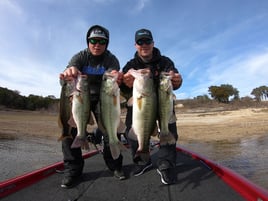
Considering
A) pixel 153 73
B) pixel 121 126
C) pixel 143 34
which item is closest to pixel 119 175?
pixel 121 126

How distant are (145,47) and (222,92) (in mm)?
78492

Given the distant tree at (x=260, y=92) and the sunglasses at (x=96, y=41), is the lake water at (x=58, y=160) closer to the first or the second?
the sunglasses at (x=96, y=41)

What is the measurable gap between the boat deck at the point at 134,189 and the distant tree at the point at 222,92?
77581 mm

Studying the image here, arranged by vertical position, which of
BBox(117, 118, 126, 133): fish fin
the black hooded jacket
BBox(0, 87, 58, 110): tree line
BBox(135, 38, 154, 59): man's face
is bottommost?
BBox(117, 118, 126, 133): fish fin

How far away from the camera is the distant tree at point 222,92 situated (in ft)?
260

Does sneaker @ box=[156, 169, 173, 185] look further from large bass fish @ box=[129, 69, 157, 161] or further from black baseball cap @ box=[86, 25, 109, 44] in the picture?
black baseball cap @ box=[86, 25, 109, 44]

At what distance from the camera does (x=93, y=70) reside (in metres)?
5.30

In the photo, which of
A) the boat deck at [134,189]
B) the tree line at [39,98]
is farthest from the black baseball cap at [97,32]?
the tree line at [39,98]

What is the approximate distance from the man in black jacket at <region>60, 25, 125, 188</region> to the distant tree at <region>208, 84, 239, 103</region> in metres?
78.0

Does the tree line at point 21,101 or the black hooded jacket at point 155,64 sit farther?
the tree line at point 21,101

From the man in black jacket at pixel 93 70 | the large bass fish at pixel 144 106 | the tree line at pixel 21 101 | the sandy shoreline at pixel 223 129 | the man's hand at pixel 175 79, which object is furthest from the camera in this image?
the tree line at pixel 21 101

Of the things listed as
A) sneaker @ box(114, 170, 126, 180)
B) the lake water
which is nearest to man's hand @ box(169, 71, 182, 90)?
sneaker @ box(114, 170, 126, 180)

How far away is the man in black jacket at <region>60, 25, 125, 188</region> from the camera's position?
4949mm

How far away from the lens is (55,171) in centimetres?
546
